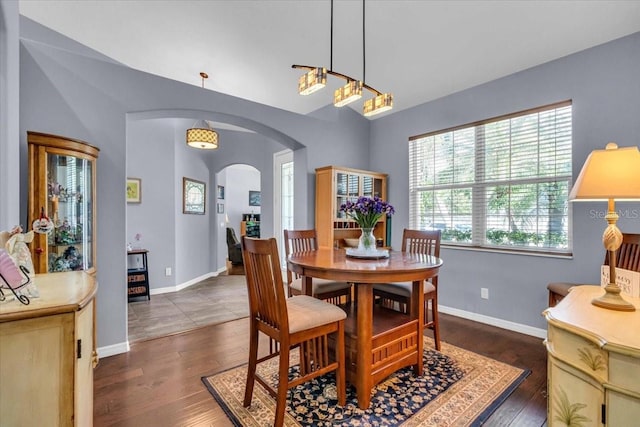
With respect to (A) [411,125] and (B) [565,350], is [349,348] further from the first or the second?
(A) [411,125]

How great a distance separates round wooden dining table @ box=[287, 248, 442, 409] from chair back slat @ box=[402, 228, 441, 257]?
2.27ft

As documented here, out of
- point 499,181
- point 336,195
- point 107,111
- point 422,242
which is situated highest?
point 107,111

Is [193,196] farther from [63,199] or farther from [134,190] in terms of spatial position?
[63,199]

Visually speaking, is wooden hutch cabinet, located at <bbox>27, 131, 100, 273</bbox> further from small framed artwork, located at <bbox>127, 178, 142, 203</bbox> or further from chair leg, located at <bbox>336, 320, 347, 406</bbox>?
small framed artwork, located at <bbox>127, 178, 142, 203</bbox>

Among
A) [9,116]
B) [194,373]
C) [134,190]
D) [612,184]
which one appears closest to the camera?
[612,184]

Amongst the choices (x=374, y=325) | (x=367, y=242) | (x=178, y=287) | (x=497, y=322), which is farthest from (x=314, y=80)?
(x=178, y=287)

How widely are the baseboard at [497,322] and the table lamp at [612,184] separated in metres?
2.11

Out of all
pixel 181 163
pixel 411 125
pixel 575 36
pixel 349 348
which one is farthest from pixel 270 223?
pixel 575 36

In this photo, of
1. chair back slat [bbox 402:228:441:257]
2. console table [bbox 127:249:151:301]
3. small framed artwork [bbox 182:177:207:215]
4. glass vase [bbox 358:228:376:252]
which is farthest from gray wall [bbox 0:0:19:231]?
small framed artwork [bbox 182:177:207:215]

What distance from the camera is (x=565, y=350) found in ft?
3.43

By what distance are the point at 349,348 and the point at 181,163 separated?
13.7 ft

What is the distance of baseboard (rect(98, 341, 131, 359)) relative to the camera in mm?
2529

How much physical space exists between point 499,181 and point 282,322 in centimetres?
290

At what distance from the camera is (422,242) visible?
298 centimetres
